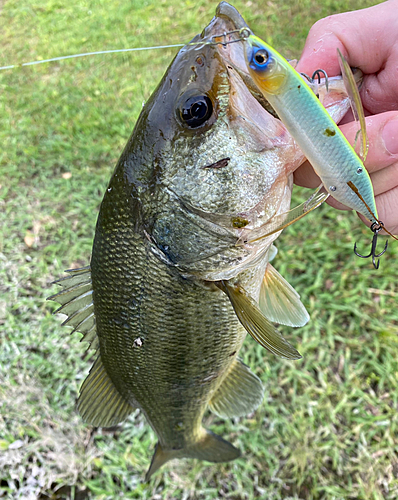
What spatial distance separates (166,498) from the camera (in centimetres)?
234

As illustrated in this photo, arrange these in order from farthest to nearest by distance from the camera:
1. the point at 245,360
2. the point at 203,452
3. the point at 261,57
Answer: the point at 245,360, the point at 203,452, the point at 261,57

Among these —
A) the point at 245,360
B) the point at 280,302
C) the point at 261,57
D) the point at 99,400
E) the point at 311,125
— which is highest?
the point at 261,57

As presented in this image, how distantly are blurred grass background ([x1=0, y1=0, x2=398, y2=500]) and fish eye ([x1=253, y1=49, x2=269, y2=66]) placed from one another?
2195 mm

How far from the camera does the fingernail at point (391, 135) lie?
1.12 m

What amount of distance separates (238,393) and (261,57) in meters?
1.58

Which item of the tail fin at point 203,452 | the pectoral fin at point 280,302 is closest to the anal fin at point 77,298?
the pectoral fin at point 280,302

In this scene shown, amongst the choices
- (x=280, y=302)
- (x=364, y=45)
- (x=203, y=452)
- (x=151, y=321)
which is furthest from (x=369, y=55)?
(x=203, y=452)

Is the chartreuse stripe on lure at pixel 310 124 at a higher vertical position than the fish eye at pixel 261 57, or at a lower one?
lower

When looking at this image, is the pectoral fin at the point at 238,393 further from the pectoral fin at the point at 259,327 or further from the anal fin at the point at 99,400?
the pectoral fin at the point at 259,327

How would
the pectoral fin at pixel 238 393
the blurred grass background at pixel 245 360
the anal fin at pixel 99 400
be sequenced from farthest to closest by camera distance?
the blurred grass background at pixel 245 360 < the pectoral fin at pixel 238 393 < the anal fin at pixel 99 400

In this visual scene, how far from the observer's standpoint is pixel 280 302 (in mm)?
1513

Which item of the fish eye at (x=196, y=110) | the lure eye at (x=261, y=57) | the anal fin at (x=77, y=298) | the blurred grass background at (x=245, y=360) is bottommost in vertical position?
the blurred grass background at (x=245, y=360)

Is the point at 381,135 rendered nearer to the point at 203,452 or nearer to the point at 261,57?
the point at 261,57

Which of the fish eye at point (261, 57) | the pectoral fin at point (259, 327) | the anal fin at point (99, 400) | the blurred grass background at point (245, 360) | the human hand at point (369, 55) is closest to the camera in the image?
the fish eye at point (261, 57)
